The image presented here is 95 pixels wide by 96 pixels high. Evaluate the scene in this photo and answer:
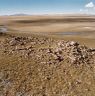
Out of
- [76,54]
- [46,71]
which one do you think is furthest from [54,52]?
[46,71]

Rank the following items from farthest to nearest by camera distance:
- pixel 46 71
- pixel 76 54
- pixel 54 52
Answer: pixel 54 52, pixel 76 54, pixel 46 71

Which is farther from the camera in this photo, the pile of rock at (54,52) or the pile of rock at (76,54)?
the pile of rock at (54,52)

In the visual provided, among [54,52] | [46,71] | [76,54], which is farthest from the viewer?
[54,52]

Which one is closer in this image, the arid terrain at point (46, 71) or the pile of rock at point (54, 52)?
the arid terrain at point (46, 71)

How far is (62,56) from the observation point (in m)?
31.3

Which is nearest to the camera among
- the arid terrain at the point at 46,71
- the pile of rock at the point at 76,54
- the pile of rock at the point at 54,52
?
the arid terrain at the point at 46,71

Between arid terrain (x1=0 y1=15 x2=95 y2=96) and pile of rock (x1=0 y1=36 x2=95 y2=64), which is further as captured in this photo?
pile of rock (x1=0 y1=36 x2=95 y2=64)

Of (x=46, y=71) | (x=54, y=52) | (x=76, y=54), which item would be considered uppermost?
(x=54, y=52)

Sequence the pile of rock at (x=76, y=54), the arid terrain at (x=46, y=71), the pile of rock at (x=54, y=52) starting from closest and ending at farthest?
the arid terrain at (x=46, y=71), the pile of rock at (x=76, y=54), the pile of rock at (x=54, y=52)

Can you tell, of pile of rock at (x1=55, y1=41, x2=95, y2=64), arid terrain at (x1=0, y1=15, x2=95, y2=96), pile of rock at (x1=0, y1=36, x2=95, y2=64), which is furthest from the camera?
pile of rock at (x1=0, y1=36, x2=95, y2=64)

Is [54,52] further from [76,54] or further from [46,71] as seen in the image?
[46,71]

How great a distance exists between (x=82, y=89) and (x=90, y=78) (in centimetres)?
256

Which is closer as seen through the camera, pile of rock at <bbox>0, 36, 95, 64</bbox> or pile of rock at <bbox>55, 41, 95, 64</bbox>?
pile of rock at <bbox>55, 41, 95, 64</bbox>

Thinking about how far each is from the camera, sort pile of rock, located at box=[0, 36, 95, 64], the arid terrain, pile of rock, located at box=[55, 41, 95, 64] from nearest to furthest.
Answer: the arid terrain
pile of rock, located at box=[55, 41, 95, 64]
pile of rock, located at box=[0, 36, 95, 64]
